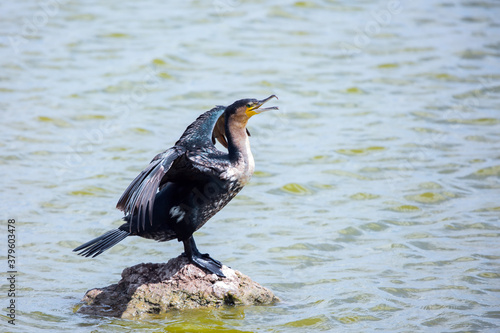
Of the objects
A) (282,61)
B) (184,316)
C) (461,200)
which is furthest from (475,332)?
(282,61)

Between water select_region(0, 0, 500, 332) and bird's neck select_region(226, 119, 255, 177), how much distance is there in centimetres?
103

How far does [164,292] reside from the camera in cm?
490

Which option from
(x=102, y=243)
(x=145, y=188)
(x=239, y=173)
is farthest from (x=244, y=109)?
(x=102, y=243)

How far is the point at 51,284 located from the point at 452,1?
432 inches

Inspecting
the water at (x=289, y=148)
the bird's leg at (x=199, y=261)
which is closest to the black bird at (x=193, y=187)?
the bird's leg at (x=199, y=261)

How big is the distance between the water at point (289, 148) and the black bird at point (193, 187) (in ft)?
1.88

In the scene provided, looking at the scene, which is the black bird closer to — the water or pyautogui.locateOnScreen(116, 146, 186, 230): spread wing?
pyautogui.locateOnScreen(116, 146, 186, 230): spread wing

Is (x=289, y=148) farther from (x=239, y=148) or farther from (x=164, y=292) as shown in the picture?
(x=164, y=292)

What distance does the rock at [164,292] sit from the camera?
16.0ft

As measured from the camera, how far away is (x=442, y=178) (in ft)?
26.3

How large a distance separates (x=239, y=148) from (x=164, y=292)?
3.72 feet

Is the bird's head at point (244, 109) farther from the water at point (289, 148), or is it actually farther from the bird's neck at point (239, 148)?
the water at point (289, 148)

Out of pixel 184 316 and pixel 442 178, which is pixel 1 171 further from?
pixel 442 178

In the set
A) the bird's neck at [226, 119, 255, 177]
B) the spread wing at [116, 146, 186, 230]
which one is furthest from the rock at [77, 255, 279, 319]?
the bird's neck at [226, 119, 255, 177]
